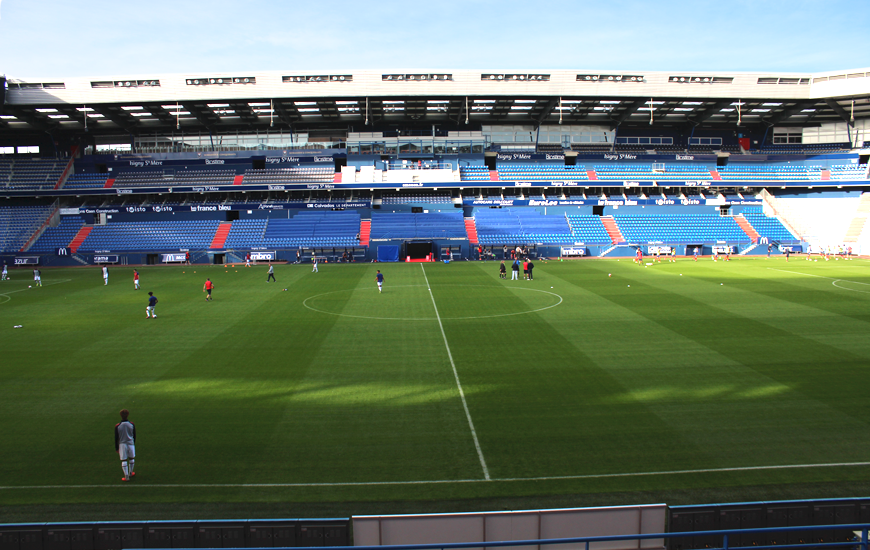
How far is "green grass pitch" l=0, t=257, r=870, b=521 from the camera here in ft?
31.7

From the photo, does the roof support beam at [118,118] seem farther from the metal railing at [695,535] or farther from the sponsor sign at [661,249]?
the metal railing at [695,535]

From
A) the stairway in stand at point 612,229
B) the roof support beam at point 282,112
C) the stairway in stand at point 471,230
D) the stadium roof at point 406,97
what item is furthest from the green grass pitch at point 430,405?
the roof support beam at point 282,112

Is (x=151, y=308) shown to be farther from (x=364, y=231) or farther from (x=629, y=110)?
(x=629, y=110)

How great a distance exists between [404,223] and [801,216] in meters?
46.0

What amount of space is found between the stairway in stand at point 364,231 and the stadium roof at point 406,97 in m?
12.1

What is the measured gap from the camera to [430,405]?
13680mm

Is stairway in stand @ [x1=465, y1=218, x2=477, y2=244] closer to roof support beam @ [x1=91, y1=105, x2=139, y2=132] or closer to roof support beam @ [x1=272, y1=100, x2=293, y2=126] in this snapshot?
roof support beam @ [x1=272, y1=100, x2=293, y2=126]

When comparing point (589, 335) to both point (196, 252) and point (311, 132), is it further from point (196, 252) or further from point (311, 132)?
point (311, 132)

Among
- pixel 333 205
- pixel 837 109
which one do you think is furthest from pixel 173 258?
pixel 837 109

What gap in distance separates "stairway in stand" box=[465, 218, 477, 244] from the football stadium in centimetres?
51

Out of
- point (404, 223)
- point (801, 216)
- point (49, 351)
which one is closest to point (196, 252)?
point (404, 223)

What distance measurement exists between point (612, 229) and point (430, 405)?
52390mm

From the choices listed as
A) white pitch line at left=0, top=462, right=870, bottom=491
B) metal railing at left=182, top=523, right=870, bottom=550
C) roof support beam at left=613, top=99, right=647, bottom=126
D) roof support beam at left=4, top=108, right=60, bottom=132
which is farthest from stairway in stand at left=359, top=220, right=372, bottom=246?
metal railing at left=182, top=523, right=870, bottom=550

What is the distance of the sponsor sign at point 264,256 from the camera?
182 ft
